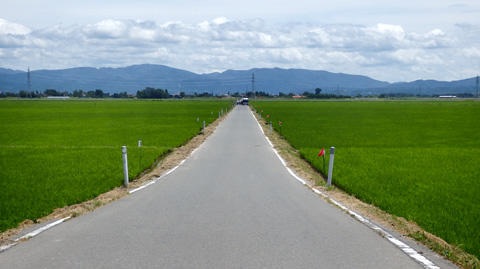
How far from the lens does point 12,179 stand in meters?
15.0

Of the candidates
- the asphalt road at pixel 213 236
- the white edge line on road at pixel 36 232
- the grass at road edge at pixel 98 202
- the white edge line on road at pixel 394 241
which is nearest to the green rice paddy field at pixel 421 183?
the white edge line on road at pixel 394 241

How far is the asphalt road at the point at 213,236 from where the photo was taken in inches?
266

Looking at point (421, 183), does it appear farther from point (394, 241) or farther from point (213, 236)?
point (213, 236)

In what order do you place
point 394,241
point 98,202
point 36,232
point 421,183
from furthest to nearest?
point 421,183, point 98,202, point 36,232, point 394,241

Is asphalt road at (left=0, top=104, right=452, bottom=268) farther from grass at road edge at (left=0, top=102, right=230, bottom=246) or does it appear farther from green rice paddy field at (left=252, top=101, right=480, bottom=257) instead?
green rice paddy field at (left=252, top=101, right=480, bottom=257)

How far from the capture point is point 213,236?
8.09 m

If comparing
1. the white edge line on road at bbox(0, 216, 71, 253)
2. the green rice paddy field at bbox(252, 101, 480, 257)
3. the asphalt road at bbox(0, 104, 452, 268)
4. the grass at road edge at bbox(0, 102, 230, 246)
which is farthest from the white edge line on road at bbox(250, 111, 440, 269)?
the white edge line on road at bbox(0, 216, 71, 253)

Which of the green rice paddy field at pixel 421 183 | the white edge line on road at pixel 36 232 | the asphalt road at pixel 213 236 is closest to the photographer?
the asphalt road at pixel 213 236

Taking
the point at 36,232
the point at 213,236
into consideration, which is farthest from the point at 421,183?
the point at 36,232

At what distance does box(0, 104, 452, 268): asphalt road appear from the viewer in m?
6.76

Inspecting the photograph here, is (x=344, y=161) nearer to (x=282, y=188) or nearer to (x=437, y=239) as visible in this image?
(x=282, y=188)

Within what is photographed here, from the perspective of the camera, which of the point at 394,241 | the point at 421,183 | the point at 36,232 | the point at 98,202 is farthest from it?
the point at 421,183

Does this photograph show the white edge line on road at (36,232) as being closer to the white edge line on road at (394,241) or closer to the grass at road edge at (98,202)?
the grass at road edge at (98,202)

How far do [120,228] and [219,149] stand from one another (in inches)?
634
